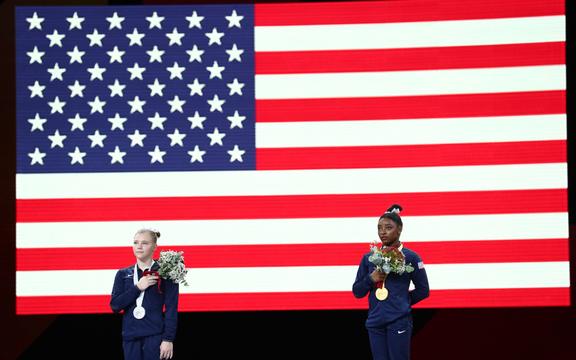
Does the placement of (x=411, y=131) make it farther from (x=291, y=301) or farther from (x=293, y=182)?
(x=291, y=301)

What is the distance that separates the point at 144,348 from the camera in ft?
15.6

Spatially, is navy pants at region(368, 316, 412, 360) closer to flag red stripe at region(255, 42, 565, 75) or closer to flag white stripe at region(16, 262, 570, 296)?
flag white stripe at region(16, 262, 570, 296)

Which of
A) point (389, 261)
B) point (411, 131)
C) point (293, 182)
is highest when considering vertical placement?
point (411, 131)

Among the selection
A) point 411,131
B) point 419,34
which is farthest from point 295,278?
point 419,34

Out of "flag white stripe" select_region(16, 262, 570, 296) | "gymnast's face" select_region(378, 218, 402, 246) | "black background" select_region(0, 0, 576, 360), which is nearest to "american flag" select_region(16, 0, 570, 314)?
"flag white stripe" select_region(16, 262, 570, 296)

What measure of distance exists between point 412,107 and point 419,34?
1.91ft

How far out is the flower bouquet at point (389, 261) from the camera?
15.3 feet

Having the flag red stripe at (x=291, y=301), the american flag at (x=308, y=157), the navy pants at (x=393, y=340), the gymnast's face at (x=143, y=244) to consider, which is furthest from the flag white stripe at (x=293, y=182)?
the navy pants at (x=393, y=340)

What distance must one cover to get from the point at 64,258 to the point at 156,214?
795 millimetres

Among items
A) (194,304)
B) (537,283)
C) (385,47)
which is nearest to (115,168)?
(194,304)

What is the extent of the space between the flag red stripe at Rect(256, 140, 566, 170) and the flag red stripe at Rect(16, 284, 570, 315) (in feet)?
3.28

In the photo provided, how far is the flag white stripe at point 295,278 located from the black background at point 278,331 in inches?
9.9

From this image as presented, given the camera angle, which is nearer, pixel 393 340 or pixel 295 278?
pixel 393 340
